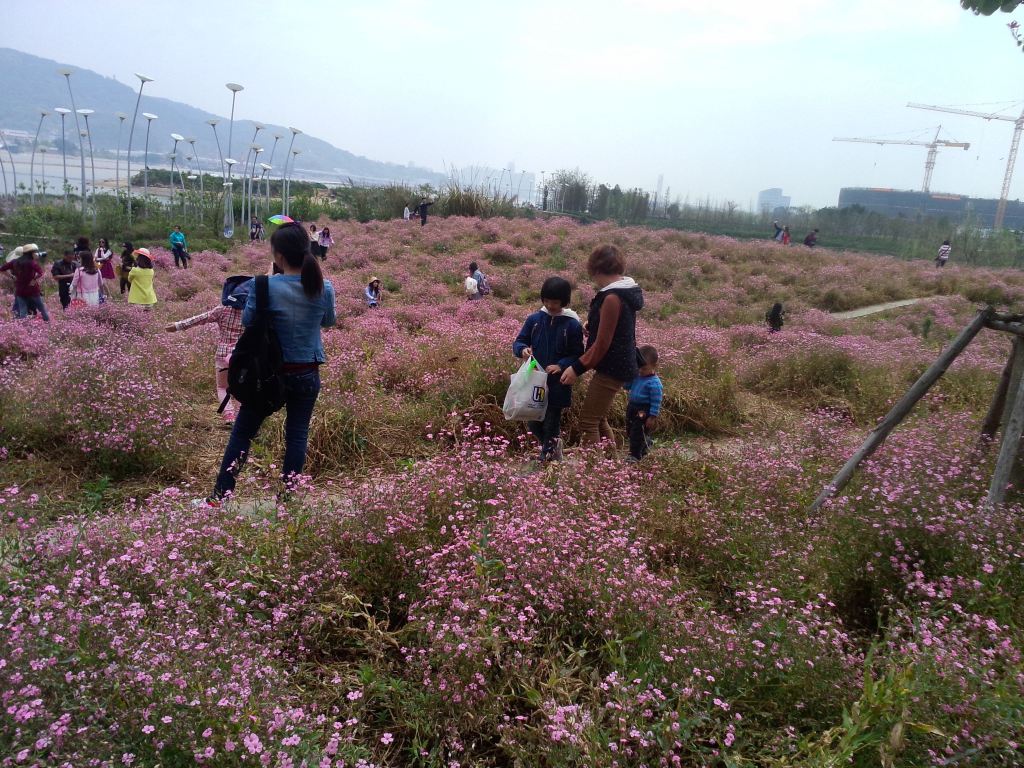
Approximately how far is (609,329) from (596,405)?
26.0 inches

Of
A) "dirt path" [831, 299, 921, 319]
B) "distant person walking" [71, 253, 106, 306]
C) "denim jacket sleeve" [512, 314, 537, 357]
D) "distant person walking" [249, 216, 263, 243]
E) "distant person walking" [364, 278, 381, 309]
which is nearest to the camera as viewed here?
"denim jacket sleeve" [512, 314, 537, 357]

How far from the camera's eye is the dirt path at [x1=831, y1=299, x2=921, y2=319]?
51.8 feet

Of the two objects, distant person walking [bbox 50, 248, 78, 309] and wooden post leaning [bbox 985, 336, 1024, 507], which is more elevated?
wooden post leaning [bbox 985, 336, 1024, 507]

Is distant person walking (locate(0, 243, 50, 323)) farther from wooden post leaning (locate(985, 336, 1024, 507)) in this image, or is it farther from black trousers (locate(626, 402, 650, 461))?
wooden post leaning (locate(985, 336, 1024, 507))

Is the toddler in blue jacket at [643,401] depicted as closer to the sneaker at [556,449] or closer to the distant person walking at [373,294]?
the sneaker at [556,449]

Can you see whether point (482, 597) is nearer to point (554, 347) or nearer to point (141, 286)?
point (554, 347)

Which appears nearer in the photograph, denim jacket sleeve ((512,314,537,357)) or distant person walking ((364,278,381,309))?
denim jacket sleeve ((512,314,537,357))

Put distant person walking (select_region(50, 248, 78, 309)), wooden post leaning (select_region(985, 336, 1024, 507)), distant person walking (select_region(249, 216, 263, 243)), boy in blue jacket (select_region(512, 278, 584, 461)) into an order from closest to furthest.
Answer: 1. wooden post leaning (select_region(985, 336, 1024, 507))
2. boy in blue jacket (select_region(512, 278, 584, 461))
3. distant person walking (select_region(50, 248, 78, 309))
4. distant person walking (select_region(249, 216, 263, 243))

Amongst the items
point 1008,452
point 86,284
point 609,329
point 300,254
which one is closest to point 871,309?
point 1008,452

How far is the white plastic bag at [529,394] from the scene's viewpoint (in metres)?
4.75

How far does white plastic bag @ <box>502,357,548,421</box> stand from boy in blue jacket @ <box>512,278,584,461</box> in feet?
0.18

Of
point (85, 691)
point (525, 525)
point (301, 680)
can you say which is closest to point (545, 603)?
point (525, 525)

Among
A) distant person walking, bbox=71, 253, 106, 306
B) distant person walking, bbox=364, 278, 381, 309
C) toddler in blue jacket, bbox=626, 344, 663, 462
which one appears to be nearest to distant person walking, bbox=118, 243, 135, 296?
distant person walking, bbox=71, 253, 106, 306

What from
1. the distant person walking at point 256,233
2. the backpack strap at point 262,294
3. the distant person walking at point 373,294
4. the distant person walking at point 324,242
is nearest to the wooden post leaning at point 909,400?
the backpack strap at point 262,294
